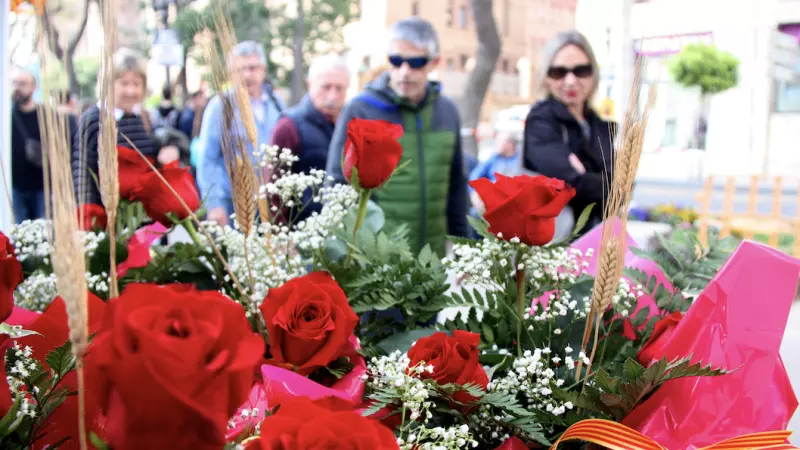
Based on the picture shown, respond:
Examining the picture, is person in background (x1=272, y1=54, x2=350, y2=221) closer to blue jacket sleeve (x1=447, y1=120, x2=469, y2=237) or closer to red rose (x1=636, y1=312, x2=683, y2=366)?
blue jacket sleeve (x1=447, y1=120, x2=469, y2=237)

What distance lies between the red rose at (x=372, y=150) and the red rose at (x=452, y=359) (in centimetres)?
30

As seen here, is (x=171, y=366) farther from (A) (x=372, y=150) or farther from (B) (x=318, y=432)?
(A) (x=372, y=150)

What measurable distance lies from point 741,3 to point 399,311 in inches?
704

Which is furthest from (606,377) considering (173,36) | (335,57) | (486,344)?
(173,36)

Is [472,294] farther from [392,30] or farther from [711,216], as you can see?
[711,216]

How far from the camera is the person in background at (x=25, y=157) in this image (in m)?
4.19

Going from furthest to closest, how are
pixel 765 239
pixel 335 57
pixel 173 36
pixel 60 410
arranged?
pixel 173 36 < pixel 765 239 < pixel 335 57 < pixel 60 410

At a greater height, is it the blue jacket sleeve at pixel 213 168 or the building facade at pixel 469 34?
the building facade at pixel 469 34

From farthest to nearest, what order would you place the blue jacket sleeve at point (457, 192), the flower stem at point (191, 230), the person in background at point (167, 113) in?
the person in background at point (167, 113) < the blue jacket sleeve at point (457, 192) < the flower stem at point (191, 230)

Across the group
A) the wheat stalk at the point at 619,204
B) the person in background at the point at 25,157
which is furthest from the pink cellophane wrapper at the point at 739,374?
the person in background at the point at 25,157

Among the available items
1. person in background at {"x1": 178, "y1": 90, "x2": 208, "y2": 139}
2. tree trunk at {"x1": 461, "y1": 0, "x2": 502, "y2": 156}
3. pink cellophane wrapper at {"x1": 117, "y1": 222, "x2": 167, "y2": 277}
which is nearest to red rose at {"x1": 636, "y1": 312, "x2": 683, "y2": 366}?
pink cellophane wrapper at {"x1": 117, "y1": 222, "x2": 167, "y2": 277}

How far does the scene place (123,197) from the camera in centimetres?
121

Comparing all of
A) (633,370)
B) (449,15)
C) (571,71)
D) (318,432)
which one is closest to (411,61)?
(571,71)

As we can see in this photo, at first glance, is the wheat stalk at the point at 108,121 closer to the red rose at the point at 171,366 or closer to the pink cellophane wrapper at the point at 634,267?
the red rose at the point at 171,366
